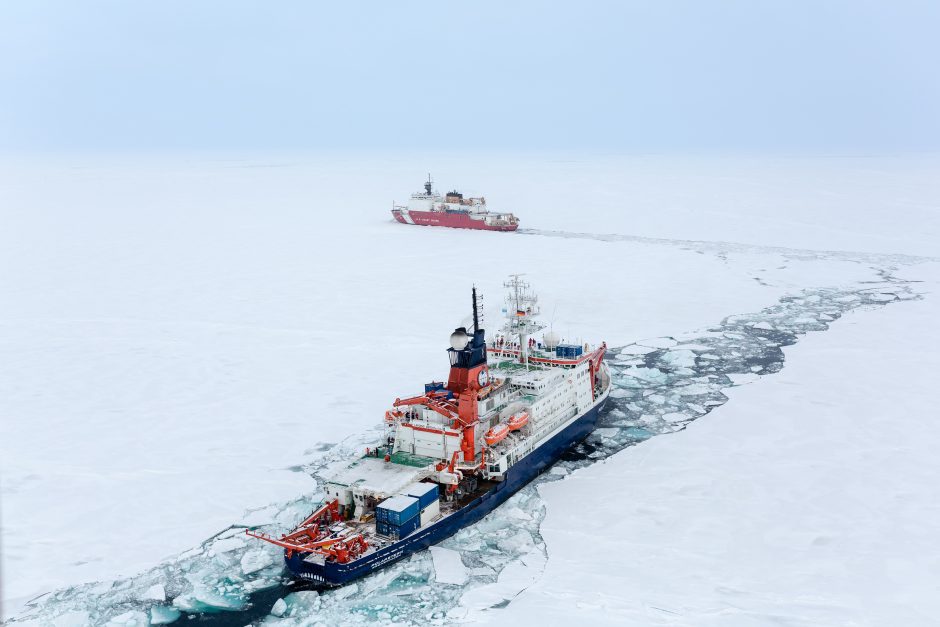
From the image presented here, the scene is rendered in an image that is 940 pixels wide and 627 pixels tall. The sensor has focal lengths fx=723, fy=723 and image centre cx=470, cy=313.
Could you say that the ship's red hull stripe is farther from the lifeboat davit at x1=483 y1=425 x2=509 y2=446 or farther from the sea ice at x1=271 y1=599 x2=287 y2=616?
the sea ice at x1=271 y1=599 x2=287 y2=616

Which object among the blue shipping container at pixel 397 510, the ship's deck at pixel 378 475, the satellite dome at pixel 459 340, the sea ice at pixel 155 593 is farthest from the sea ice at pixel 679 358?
the sea ice at pixel 155 593

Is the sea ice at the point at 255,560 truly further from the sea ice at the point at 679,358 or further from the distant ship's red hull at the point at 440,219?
the distant ship's red hull at the point at 440,219

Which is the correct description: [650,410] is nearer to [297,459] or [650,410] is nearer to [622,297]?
[297,459]

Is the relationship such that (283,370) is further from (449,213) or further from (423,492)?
(449,213)

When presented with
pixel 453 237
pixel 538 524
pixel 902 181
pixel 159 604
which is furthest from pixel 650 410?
pixel 902 181

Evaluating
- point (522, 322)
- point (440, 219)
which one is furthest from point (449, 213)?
point (522, 322)

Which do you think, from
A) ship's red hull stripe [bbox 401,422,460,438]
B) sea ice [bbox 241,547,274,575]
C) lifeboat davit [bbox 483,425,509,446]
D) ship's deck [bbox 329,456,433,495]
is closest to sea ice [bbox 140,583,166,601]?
sea ice [bbox 241,547,274,575]
